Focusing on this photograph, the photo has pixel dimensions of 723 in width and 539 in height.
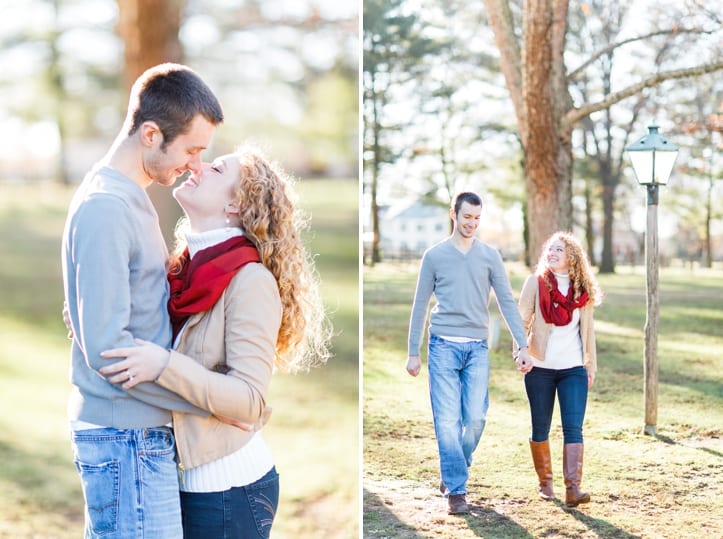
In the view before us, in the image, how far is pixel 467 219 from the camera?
11.4ft

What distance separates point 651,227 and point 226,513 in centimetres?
228

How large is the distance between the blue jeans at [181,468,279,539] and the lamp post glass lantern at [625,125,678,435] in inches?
86.7

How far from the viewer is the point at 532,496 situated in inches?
141

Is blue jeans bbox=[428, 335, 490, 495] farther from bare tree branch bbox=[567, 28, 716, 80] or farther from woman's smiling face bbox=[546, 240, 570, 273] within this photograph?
bare tree branch bbox=[567, 28, 716, 80]

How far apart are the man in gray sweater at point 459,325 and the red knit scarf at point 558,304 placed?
4.5 inches

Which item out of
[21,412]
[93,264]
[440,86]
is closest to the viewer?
[93,264]

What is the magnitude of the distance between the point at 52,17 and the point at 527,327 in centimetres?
961

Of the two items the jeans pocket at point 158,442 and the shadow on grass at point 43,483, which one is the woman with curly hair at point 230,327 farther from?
the shadow on grass at point 43,483

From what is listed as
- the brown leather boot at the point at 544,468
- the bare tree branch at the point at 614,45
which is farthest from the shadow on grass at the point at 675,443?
the bare tree branch at the point at 614,45

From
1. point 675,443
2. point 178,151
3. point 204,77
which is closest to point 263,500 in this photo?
point 178,151

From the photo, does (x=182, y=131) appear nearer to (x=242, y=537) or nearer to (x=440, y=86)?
(x=242, y=537)

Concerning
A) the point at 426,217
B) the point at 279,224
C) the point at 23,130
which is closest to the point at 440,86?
the point at 426,217

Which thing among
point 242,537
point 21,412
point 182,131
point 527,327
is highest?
point 182,131

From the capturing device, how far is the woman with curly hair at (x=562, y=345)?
11.0 ft
